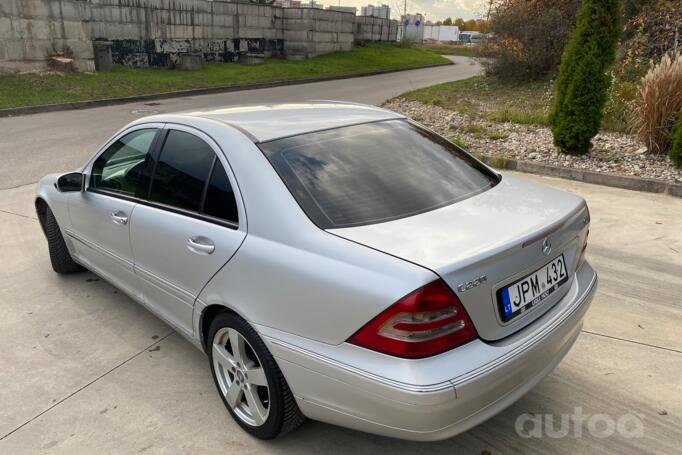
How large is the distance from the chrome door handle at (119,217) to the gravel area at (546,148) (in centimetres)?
620

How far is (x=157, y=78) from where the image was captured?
62.0 feet

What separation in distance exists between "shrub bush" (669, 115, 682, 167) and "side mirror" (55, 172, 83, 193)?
6801 millimetres

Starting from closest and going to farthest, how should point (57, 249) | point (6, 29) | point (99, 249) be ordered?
1. point (99, 249)
2. point (57, 249)
3. point (6, 29)

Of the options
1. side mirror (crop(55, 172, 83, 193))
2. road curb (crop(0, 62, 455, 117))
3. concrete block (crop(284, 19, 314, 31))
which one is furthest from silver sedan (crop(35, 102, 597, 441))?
concrete block (crop(284, 19, 314, 31))

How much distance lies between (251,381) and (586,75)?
672cm

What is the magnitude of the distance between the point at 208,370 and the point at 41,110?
515 inches

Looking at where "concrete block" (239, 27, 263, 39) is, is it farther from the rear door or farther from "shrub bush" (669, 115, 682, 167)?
the rear door

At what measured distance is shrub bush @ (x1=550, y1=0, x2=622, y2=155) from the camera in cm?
723

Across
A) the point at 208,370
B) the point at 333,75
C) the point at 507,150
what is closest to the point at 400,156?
the point at 208,370

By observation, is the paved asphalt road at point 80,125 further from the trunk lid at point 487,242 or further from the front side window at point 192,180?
the trunk lid at point 487,242

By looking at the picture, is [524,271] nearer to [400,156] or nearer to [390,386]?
[390,386]

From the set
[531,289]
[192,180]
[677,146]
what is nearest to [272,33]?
[677,146]

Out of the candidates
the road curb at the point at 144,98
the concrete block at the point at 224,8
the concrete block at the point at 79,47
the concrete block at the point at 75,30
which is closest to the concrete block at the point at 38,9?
the concrete block at the point at 75,30

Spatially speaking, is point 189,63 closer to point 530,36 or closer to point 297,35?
point 297,35
